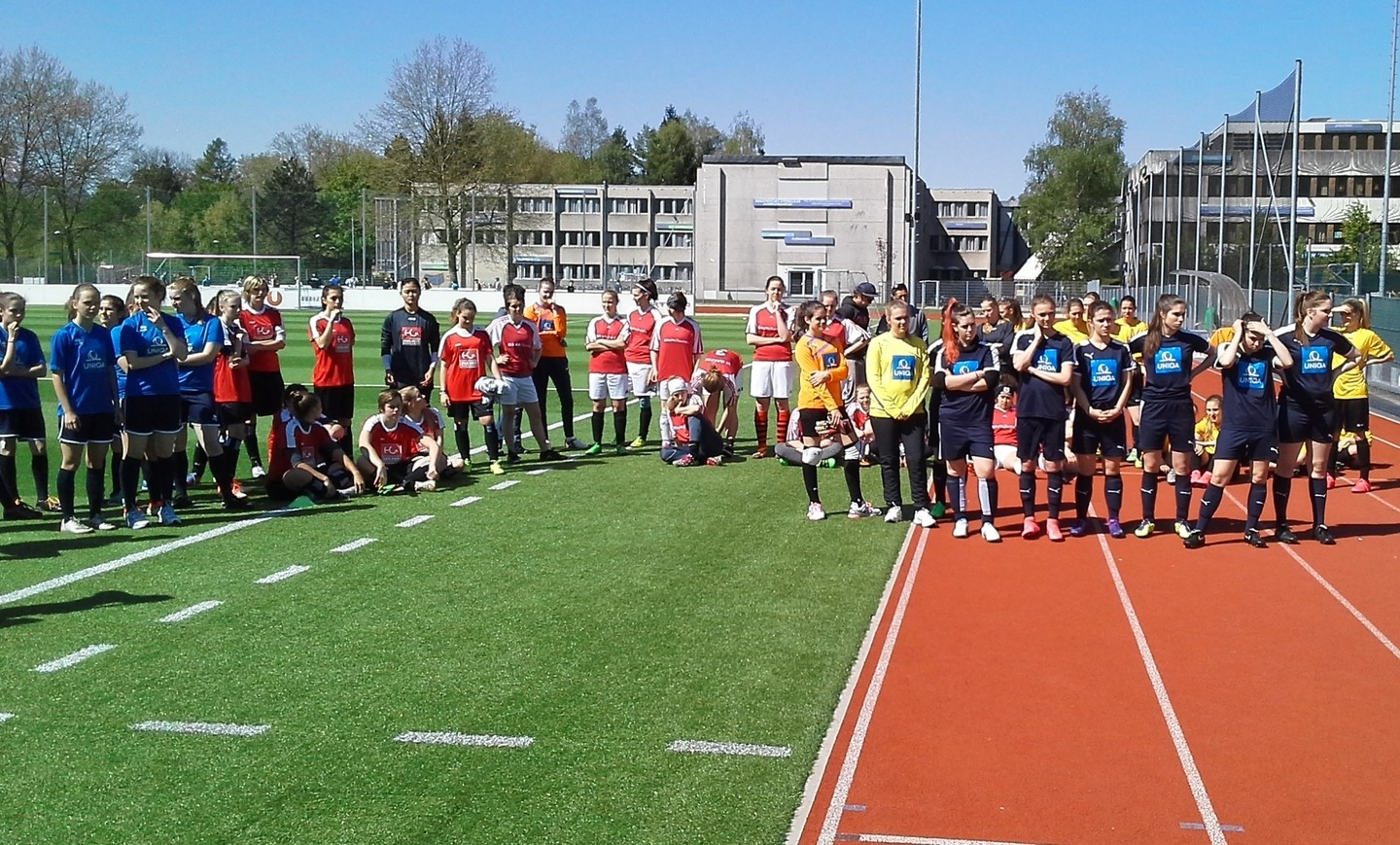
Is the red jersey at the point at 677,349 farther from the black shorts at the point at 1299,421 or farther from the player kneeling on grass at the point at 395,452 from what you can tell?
the black shorts at the point at 1299,421

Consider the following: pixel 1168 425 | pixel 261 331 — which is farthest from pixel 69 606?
pixel 1168 425

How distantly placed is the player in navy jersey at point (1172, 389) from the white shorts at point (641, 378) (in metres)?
6.74

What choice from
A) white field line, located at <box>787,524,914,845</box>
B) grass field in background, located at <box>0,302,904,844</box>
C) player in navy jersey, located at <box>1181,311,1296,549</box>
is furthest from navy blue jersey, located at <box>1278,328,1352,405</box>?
white field line, located at <box>787,524,914,845</box>

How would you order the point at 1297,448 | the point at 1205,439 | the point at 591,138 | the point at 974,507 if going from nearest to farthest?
the point at 1297,448 → the point at 974,507 → the point at 1205,439 → the point at 591,138

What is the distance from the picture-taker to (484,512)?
11.4m

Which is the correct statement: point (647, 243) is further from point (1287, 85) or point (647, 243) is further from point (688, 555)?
point (688, 555)

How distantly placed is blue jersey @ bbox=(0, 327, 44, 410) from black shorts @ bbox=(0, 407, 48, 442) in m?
0.04

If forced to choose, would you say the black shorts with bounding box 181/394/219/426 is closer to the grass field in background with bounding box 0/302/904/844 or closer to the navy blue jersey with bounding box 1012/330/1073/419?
the grass field in background with bounding box 0/302/904/844

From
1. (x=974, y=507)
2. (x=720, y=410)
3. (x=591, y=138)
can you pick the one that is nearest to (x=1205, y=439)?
(x=974, y=507)

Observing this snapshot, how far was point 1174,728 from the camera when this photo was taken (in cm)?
619

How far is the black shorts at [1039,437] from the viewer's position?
10660mm

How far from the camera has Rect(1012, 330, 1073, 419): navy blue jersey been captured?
10.5 m

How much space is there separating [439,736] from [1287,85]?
30.2 metres

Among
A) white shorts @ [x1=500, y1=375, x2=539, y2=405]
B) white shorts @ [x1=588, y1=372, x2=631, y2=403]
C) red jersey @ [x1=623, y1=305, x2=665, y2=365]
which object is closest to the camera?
white shorts @ [x1=500, y1=375, x2=539, y2=405]
